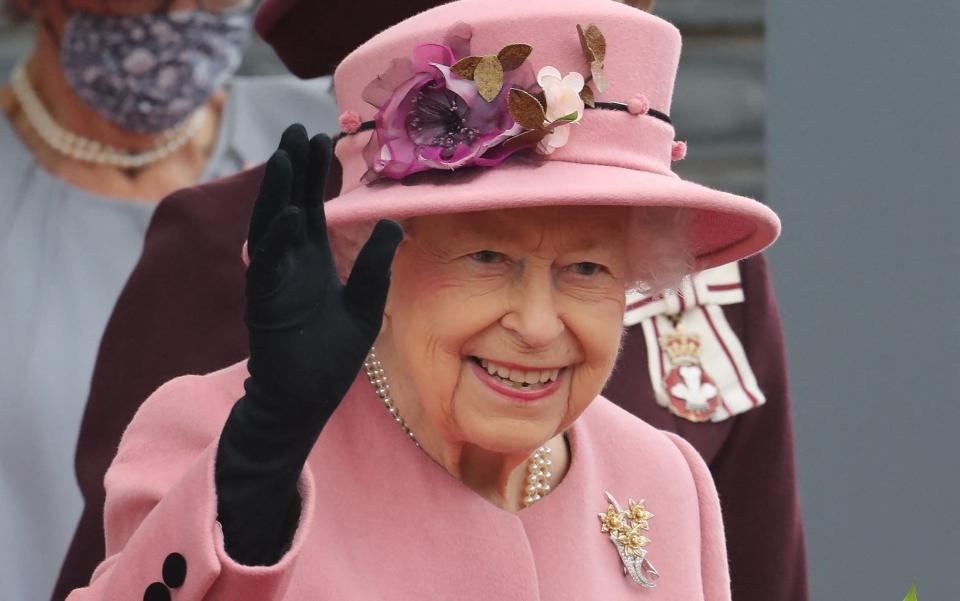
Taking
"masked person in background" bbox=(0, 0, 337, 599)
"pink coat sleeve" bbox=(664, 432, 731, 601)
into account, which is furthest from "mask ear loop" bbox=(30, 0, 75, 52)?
"pink coat sleeve" bbox=(664, 432, 731, 601)

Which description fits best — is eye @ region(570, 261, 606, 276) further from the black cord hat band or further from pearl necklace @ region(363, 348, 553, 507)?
pearl necklace @ region(363, 348, 553, 507)

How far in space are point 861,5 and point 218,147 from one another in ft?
5.32

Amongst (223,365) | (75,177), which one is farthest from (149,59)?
(223,365)

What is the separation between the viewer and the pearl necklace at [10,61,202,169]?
4.59 m

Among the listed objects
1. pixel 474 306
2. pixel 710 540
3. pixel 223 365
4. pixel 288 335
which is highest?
pixel 288 335

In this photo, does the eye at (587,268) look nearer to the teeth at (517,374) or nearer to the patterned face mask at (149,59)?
the teeth at (517,374)

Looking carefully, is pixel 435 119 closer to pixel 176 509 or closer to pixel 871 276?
pixel 176 509

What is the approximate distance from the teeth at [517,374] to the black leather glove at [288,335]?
338mm

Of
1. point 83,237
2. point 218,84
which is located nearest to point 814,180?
point 218,84

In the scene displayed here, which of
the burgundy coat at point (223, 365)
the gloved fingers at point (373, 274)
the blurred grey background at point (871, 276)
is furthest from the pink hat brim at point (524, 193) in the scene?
the blurred grey background at point (871, 276)

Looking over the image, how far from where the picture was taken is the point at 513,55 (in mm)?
2398

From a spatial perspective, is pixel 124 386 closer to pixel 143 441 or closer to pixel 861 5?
pixel 143 441

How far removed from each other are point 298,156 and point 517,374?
20.4 inches

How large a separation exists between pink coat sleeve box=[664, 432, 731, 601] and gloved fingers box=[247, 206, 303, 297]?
3.23ft
